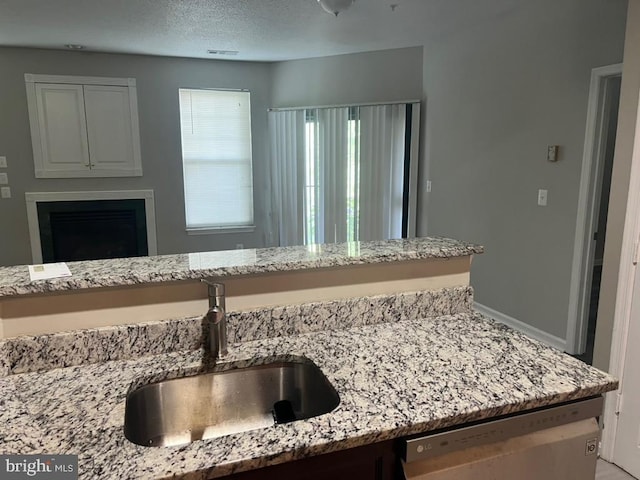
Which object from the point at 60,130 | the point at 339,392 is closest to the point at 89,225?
the point at 60,130

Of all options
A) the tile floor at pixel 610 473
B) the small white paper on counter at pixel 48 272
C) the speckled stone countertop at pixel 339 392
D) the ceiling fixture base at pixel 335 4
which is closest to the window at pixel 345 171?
the ceiling fixture base at pixel 335 4

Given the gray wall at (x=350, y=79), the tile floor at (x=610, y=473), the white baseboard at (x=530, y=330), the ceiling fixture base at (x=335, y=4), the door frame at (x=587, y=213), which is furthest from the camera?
the gray wall at (x=350, y=79)

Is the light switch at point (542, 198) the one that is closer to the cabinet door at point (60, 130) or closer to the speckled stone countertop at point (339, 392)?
the speckled stone countertop at point (339, 392)

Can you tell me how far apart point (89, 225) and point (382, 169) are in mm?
3261

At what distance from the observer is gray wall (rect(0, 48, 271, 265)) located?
4676mm

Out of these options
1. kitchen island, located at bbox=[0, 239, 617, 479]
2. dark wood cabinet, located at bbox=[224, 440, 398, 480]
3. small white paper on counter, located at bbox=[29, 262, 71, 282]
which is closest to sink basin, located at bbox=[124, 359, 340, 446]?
kitchen island, located at bbox=[0, 239, 617, 479]

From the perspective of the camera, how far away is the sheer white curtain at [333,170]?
488cm

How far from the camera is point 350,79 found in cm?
488

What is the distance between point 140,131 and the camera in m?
5.06

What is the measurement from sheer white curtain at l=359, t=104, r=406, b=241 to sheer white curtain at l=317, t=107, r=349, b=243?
210mm

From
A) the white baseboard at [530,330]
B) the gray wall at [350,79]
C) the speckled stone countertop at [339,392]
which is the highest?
the gray wall at [350,79]

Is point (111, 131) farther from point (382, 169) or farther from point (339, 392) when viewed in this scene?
point (339, 392)

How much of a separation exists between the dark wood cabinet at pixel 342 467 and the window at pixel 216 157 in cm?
474

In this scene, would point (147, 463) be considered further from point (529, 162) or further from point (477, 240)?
point (477, 240)
